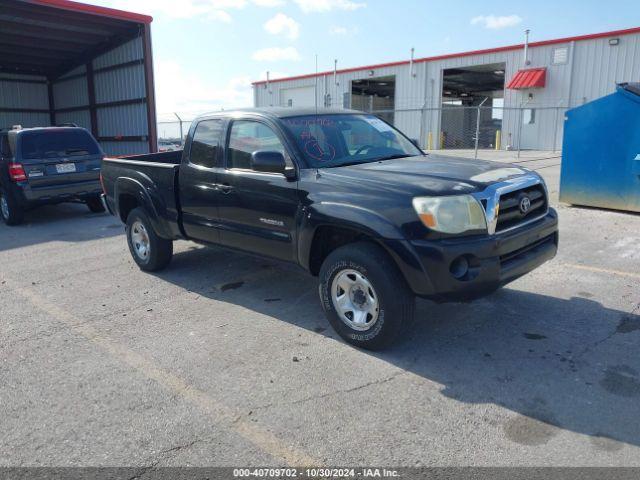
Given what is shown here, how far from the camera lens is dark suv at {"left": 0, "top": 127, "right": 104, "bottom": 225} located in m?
9.43

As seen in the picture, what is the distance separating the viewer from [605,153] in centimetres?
885

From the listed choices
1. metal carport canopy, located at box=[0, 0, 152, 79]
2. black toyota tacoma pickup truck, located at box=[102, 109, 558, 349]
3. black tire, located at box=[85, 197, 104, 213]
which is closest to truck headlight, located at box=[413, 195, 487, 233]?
black toyota tacoma pickup truck, located at box=[102, 109, 558, 349]

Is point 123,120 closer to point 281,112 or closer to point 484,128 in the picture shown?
point 281,112

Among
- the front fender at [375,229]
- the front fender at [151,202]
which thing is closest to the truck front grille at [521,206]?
the front fender at [375,229]

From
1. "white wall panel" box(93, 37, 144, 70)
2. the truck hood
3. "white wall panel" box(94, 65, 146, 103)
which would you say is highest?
"white wall panel" box(93, 37, 144, 70)

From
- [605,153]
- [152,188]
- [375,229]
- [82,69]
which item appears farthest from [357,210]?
[82,69]

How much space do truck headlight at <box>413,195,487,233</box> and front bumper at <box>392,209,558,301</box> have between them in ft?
0.31

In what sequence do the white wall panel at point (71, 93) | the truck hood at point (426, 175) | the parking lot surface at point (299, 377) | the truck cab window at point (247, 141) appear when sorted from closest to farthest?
the parking lot surface at point (299, 377) → the truck hood at point (426, 175) → the truck cab window at point (247, 141) → the white wall panel at point (71, 93)

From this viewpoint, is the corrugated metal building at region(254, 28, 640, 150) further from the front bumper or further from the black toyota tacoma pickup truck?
the front bumper

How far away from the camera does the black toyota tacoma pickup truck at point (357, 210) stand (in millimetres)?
3629

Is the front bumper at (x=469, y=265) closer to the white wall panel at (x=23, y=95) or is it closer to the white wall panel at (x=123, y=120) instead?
the white wall panel at (x=123, y=120)

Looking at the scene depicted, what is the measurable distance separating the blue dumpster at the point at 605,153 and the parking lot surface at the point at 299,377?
3184 mm

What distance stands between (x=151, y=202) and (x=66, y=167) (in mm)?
4815

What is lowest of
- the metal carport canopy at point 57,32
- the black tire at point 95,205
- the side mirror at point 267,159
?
the black tire at point 95,205
